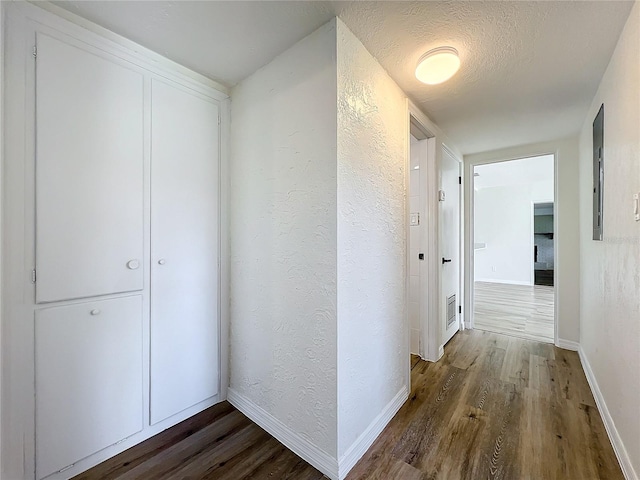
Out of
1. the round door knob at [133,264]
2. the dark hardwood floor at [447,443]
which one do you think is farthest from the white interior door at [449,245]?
the round door knob at [133,264]

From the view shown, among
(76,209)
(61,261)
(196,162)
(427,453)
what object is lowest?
(427,453)

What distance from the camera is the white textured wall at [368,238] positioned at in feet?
4.49

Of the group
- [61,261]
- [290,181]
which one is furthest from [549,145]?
[61,261]

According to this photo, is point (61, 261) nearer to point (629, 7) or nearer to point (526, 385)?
point (629, 7)

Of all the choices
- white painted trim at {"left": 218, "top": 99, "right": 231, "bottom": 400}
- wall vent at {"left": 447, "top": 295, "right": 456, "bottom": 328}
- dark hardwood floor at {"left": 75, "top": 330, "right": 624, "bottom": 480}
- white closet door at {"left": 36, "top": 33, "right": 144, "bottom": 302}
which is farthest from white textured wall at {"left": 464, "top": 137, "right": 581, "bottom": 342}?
white closet door at {"left": 36, "top": 33, "right": 144, "bottom": 302}

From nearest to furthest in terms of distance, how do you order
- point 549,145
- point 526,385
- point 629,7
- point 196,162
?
point 629,7 → point 196,162 → point 526,385 → point 549,145

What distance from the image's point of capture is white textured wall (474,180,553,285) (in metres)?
6.42

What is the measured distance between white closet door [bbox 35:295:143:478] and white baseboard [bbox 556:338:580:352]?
3749 millimetres

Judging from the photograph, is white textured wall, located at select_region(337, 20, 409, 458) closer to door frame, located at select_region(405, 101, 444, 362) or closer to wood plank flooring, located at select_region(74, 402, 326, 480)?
wood plank flooring, located at select_region(74, 402, 326, 480)

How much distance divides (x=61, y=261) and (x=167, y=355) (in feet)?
2.44

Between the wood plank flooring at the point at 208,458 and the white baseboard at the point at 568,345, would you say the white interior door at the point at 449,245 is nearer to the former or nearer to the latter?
the white baseboard at the point at 568,345

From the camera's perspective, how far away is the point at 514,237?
6.64 m

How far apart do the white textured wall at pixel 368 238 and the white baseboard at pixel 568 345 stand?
2104mm

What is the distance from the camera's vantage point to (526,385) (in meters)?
2.16
